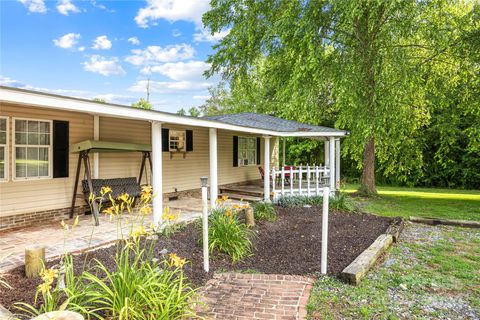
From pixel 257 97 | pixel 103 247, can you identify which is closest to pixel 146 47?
pixel 257 97

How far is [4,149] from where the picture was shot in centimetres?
597

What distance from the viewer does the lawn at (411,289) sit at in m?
3.46

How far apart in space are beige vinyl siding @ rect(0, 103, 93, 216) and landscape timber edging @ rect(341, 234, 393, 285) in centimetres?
610

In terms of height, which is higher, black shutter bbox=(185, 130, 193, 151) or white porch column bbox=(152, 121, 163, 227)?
black shutter bbox=(185, 130, 193, 151)

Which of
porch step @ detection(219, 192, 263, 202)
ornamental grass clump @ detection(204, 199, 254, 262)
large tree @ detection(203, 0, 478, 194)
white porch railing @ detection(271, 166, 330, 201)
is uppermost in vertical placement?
large tree @ detection(203, 0, 478, 194)

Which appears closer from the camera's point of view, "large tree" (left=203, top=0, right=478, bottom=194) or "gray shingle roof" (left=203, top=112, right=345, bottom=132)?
"gray shingle roof" (left=203, top=112, right=345, bottom=132)

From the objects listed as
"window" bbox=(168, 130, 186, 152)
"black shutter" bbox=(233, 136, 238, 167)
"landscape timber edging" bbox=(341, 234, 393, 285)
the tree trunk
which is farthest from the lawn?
"black shutter" bbox=(233, 136, 238, 167)

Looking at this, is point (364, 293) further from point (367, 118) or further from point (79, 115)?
point (367, 118)

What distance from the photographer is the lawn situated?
3.46m

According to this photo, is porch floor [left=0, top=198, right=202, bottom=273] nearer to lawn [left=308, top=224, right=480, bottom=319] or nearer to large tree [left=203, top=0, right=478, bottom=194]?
lawn [left=308, top=224, right=480, bottom=319]

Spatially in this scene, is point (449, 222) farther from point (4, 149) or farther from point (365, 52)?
point (4, 149)

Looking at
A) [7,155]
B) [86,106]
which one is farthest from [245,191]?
[86,106]

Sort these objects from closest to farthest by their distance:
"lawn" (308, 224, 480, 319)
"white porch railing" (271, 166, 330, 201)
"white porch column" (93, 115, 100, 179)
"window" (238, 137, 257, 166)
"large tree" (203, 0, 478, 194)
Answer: "lawn" (308, 224, 480, 319) → "white porch column" (93, 115, 100, 179) → "white porch railing" (271, 166, 330, 201) → "large tree" (203, 0, 478, 194) → "window" (238, 137, 257, 166)

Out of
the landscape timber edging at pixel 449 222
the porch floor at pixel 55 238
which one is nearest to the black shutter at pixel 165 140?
the porch floor at pixel 55 238
